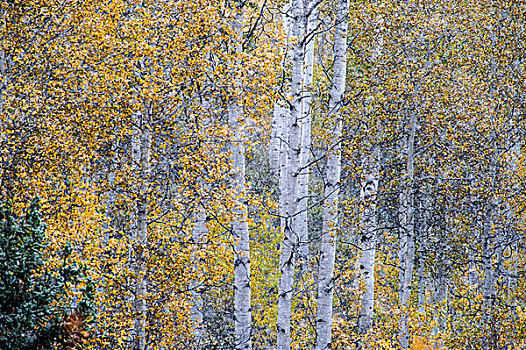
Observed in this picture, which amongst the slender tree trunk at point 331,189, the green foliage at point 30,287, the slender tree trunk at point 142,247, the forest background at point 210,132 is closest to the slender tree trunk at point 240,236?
the forest background at point 210,132

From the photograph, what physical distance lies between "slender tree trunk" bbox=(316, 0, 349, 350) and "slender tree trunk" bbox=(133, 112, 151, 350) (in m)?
3.21

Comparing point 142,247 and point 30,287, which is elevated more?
point 142,247

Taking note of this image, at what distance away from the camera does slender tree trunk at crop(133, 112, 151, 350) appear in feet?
26.3

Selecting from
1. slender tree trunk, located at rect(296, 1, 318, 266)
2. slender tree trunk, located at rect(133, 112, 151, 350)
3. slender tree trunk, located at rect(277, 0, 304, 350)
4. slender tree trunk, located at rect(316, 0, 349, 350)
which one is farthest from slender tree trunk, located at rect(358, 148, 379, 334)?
slender tree trunk, located at rect(133, 112, 151, 350)

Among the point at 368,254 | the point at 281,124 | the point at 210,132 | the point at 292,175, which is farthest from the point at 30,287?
the point at 281,124

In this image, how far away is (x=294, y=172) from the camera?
28.9ft

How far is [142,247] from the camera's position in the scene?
26.5ft

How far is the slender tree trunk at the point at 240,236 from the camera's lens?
870 cm

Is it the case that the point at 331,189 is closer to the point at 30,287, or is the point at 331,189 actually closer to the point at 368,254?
the point at 368,254

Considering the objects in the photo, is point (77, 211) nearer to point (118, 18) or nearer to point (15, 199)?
point (15, 199)

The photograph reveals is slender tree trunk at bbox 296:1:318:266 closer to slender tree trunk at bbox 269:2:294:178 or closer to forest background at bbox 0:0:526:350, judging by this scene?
forest background at bbox 0:0:526:350

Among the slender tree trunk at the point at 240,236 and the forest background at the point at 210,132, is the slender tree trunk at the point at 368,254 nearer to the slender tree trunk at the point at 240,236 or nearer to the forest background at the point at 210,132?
the forest background at the point at 210,132

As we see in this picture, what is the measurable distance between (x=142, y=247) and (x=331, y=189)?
3.73 m

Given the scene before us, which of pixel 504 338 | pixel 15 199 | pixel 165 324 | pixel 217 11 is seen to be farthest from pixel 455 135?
pixel 15 199
